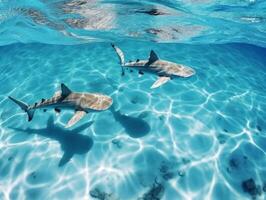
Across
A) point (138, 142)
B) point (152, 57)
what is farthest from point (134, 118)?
point (152, 57)

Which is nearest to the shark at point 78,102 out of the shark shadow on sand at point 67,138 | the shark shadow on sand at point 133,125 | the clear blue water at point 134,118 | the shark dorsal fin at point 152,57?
the shark shadow on sand at point 67,138

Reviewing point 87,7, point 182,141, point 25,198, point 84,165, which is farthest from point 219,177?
point 87,7

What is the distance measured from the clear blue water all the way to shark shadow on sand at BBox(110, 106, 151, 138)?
0.13 ft

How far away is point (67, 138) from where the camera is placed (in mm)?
9555

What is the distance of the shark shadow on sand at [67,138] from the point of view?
9.01 meters

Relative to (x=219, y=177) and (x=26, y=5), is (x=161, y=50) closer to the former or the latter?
(x=26, y=5)

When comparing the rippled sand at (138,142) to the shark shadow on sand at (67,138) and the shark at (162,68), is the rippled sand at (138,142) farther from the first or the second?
the shark at (162,68)

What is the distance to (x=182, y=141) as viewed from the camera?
938 centimetres

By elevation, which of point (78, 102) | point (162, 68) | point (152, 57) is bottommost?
point (78, 102)

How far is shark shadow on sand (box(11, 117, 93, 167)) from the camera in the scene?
9.01 m

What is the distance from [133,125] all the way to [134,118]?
422 mm

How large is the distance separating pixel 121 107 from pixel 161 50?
10317 mm

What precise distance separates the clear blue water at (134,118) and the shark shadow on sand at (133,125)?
0.04m

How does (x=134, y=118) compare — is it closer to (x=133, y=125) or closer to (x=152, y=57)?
(x=133, y=125)
